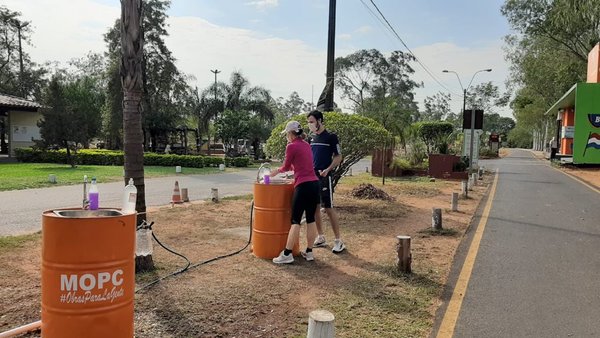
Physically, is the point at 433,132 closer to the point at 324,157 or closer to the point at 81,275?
the point at 324,157

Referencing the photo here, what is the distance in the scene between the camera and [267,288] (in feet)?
17.0

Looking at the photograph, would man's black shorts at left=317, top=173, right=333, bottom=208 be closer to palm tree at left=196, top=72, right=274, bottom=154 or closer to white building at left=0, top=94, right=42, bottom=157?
white building at left=0, top=94, right=42, bottom=157

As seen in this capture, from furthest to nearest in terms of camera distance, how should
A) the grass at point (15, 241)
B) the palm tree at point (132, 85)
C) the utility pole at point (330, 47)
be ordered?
the utility pole at point (330, 47) → the grass at point (15, 241) → the palm tree at point (132, 85)

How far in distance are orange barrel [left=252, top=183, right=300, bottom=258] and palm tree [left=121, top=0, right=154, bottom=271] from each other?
147 cm

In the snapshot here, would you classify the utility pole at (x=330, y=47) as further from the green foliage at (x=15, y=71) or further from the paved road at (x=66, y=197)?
the green foliage at (x=15, y=71)

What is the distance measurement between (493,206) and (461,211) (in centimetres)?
173

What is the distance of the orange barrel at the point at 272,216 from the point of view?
6.23 metres

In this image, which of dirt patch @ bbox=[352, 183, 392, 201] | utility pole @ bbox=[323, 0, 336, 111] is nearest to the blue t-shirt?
dirt patch @ bbox=[352, 183, 392, 201]

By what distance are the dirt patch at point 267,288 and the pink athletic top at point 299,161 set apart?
1104 millimetres

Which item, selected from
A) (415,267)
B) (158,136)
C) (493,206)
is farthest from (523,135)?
(415,267)

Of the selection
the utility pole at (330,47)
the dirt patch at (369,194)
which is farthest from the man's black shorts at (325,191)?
the utility pole at (330,47)

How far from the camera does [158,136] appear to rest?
3506 cm

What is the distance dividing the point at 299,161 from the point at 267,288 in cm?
168

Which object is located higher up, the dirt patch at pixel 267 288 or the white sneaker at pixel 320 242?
the white sneaker at pixel 320 242
